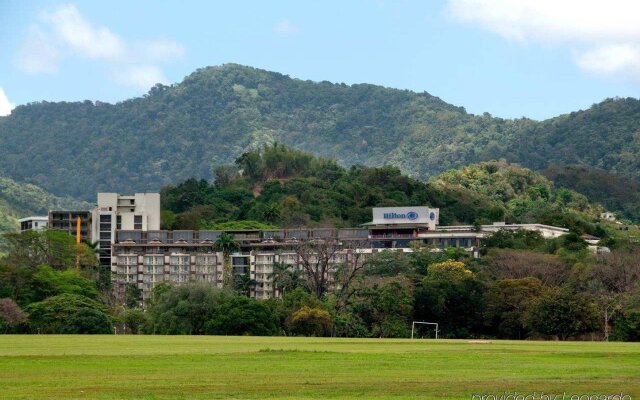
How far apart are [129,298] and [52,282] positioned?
21602mm

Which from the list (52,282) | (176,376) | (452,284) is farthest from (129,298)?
(176,376)

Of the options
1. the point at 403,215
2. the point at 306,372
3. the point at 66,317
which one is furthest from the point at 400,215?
the point at 306,372

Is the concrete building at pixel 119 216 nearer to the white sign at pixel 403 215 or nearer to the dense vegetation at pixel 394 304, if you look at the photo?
the white sign at pixel 403 215

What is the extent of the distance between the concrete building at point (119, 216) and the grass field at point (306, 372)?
100532 millimetres

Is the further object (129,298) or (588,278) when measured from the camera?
(129,298)

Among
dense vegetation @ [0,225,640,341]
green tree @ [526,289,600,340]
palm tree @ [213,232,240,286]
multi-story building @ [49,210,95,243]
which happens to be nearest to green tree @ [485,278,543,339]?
dense vegetation @ [0,225,640,341]

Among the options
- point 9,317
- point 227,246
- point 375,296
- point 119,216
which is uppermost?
point 119,216

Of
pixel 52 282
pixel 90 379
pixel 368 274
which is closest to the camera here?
pixel 90 379

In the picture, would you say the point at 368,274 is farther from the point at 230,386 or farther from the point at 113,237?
the point at 230,386

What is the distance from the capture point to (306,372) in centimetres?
4316

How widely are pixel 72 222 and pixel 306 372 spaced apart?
11975cm

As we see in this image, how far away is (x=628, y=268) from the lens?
359 ft

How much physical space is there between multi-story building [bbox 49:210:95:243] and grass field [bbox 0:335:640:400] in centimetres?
10020

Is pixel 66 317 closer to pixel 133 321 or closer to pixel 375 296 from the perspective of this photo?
pixel 133 321
